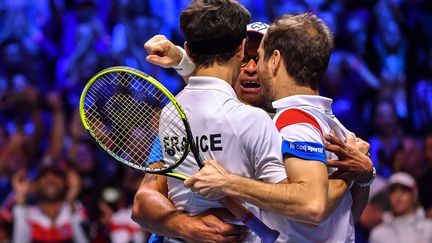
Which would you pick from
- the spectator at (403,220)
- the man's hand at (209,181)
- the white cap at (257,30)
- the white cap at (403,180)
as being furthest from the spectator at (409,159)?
the man's hand at (209,181)

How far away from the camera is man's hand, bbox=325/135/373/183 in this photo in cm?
368

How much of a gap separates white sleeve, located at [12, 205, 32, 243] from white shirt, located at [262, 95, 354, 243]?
5.11 m

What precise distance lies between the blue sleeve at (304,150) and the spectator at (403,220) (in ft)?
15.9

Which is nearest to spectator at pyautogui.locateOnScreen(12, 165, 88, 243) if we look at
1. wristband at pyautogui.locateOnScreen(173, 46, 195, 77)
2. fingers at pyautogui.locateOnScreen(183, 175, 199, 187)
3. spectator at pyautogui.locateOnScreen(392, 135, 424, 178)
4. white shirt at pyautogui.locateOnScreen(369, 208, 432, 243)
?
white shirt at pyautogui.locateOnScreen(369, 208, 432, 243)

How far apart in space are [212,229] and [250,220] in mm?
167

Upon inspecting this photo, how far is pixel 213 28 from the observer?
140 inches

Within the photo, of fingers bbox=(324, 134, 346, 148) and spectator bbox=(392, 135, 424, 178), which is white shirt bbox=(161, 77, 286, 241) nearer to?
fingers bbox=(324, 134, 346, 148)

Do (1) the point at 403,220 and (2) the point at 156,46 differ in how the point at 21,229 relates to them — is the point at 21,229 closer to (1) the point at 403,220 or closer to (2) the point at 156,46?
(1) the point at 403,220

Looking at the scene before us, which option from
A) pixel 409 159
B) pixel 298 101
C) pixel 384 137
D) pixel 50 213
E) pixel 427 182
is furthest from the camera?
pixel 384 137

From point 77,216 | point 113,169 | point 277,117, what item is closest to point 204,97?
point 277,117

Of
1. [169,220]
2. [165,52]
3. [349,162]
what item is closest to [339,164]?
[349,162]

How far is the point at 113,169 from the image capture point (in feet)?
30.1

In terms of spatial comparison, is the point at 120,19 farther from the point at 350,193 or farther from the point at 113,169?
the point at 350,193

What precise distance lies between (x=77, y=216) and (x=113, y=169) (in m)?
0.86
